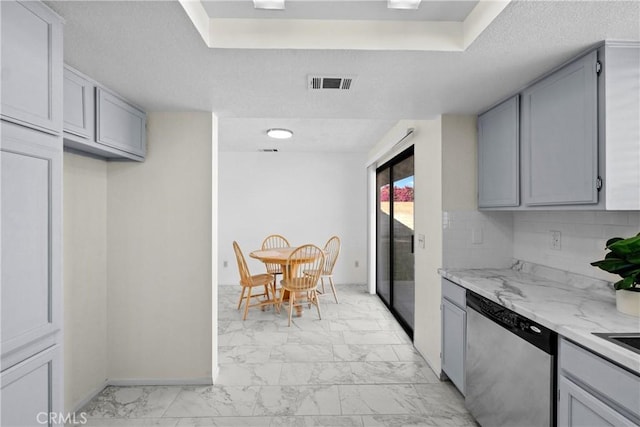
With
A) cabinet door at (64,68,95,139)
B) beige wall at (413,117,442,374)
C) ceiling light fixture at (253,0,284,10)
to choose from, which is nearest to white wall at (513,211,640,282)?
beige wall at (413,117,442,374)

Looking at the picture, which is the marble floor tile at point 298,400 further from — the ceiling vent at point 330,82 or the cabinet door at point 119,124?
the ceiling vent at point 330,82

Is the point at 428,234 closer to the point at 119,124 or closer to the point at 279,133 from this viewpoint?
the point at 279,133

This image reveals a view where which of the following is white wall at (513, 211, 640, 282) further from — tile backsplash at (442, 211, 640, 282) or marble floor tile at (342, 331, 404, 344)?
marble floor tile at (342, 331, 404, 344)

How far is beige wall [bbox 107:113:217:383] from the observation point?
8.12 ft

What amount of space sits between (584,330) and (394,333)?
248 cm

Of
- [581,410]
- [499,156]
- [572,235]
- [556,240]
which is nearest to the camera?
[581,410]

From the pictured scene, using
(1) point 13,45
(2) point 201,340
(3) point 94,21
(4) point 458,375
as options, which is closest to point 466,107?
(4) point 458,375

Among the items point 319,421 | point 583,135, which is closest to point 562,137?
point 583,135

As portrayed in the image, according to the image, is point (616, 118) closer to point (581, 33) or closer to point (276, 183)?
point (581, 33)

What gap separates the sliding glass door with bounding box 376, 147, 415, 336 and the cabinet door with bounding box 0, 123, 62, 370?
3.07 m

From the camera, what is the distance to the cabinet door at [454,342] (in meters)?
2.20

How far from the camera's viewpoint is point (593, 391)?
120cm

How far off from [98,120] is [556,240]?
3068 mm

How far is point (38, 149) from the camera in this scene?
1128 mm
